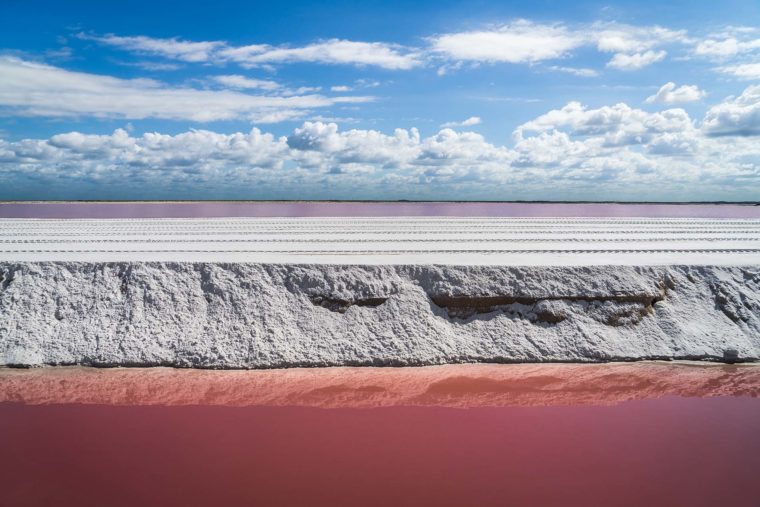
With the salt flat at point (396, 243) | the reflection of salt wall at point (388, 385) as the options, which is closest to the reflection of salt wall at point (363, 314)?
the reflection of salt wall at point (388, 385)

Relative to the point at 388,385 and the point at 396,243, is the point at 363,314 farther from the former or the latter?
the point at 396,243

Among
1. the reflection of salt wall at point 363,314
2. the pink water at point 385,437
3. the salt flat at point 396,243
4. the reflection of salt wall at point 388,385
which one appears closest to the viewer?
the pink water at point 385,437

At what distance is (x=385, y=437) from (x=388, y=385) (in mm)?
1176

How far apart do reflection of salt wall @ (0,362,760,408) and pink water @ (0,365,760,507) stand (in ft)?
0.07

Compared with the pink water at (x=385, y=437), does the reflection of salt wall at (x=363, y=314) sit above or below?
above

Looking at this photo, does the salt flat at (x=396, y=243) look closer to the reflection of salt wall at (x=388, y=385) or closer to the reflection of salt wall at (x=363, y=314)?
the reflection of salt wall at (x=363, y=314)

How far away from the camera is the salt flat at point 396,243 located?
751 cm

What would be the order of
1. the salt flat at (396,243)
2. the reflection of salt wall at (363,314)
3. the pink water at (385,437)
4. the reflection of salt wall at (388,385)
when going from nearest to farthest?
1. the pink water at (385,437)
2. the reflection of salt wall at (388,385)
3. the reflection of salt wall at (363,314)
4. the salt flat at (396,243)

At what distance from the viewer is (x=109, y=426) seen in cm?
466

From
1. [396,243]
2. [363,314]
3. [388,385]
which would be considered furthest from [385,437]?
[396,243]

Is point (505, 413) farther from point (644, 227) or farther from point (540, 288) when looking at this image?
point (644, 227)

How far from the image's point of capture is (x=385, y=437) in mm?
4402

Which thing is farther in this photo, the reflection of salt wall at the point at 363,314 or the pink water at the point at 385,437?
the reflection of salt wall at the point at 363,314

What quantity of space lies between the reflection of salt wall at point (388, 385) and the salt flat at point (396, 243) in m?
1.63
